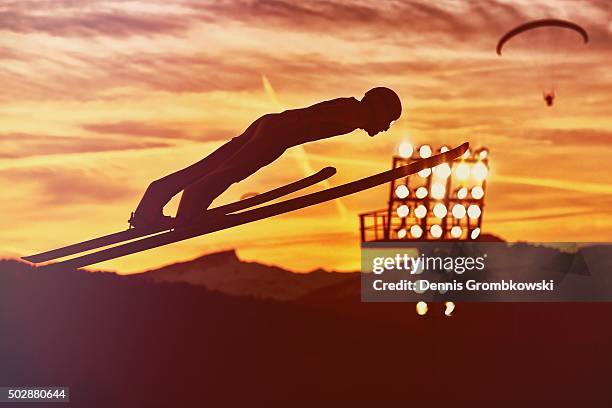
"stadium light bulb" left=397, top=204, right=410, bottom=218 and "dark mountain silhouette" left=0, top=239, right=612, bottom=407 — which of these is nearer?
"dark mountain silhouette" left=0, top=239, right=612, bottom=407

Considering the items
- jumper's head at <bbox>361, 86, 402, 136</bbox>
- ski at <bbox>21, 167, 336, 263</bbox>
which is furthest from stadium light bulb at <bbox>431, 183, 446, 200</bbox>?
ski at <bbox>21, 167, 336, 263</bbox>

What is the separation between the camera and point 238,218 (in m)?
5.25

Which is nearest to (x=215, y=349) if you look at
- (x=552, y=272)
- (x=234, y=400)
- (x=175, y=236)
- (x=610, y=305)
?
(x=234, y=400)

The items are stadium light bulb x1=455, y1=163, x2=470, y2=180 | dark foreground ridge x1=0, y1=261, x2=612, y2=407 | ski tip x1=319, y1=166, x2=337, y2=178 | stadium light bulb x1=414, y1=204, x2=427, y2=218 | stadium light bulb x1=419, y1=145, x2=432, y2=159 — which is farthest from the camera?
stadium light bulb x1=414, y1=204, x2=427, y2=218

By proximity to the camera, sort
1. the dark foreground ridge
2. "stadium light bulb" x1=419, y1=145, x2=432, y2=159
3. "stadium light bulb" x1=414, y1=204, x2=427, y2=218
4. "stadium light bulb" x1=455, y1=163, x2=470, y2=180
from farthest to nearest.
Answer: "stadium light bulb" x1=414, y1=204, x2=427, y2=218 → "stadium light bulb" x1=455, y1=163, x2=470, y2=180 → "stadium light bulb" x1=419, y1=145, x2=432, y2=159 → the dark foreground ridge

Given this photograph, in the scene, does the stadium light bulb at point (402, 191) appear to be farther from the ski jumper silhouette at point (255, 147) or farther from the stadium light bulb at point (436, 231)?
the ski jumper silhouette at point (255, 147)

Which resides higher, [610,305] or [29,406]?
[610,305]

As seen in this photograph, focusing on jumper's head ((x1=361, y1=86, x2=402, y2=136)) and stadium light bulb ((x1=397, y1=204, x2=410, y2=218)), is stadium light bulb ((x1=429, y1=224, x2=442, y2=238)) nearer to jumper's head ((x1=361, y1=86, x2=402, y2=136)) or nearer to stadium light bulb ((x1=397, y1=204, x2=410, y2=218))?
stadium light bulb ((x1=397, y1=204, x2=410, y2=218))

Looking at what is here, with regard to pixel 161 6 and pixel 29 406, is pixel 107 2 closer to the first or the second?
pixel 161 6

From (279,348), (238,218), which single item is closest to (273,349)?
(279,348)

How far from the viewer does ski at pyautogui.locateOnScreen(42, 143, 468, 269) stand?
5.21m

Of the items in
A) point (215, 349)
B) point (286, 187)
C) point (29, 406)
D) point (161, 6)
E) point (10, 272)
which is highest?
point (161, 6)

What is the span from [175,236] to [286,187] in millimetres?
739

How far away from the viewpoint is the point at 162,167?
17.4 feet
